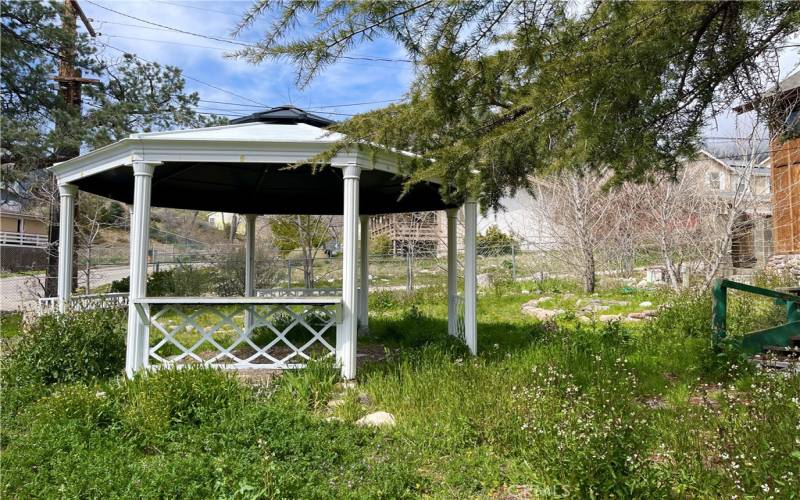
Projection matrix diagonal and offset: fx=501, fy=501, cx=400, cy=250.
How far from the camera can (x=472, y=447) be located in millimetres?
3496

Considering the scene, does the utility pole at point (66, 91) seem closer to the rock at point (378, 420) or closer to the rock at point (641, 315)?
the rock at point (378, 420)

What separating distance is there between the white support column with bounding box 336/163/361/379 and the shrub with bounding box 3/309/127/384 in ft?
8.57

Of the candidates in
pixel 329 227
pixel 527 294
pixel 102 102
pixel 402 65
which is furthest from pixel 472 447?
pixel 329 227

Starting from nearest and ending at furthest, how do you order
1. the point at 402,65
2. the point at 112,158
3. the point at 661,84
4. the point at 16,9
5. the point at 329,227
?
1. the point at 661,84
2. the point at 402,65
3. the point at 112,158
4. the point at 16,9
5. the point at 329,227

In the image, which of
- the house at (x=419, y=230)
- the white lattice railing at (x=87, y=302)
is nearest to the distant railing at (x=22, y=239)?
the house at (x=419, y=230)

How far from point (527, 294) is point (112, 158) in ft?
34.9

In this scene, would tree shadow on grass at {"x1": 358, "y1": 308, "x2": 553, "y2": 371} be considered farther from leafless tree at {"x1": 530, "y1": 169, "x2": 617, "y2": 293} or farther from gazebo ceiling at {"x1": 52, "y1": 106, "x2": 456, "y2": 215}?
leafless tree at {"x1": 530, "y1": 169, "x2": 617, "y2": 293}

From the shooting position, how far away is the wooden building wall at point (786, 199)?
434 inches

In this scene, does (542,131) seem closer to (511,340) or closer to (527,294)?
(511,340)

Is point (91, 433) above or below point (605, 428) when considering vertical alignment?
below

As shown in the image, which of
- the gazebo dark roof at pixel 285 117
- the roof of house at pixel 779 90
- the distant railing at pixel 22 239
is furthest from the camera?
the distant railing at pixel 22 239

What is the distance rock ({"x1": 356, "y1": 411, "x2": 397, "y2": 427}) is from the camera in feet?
13.0

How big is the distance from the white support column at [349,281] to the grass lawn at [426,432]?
0.28 m

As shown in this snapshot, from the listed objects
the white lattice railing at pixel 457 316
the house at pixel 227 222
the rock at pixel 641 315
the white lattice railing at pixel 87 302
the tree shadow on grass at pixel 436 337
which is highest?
the house at pixel 227 222
